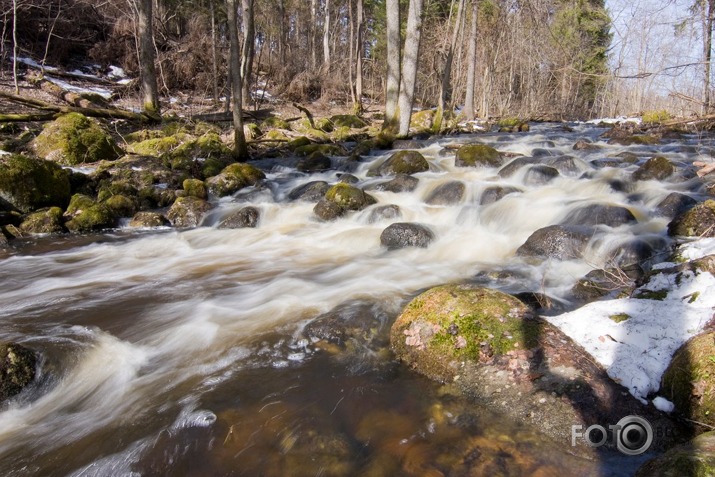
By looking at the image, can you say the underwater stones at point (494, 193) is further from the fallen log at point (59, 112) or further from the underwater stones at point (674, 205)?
the fallen log at point (59, 112)

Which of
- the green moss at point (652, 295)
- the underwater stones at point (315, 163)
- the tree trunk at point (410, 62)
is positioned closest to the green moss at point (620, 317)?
the green moss at point (652, 295)

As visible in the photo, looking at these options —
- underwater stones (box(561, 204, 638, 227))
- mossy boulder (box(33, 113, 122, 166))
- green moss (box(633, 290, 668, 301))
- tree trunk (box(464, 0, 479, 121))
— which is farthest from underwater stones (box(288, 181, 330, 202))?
tree trunk (box(464, 0, 479, 121))

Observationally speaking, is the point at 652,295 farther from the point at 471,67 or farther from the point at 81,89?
the point at 81,89

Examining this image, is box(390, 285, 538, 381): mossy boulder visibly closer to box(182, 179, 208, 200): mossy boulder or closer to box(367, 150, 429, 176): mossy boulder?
box(182, 179, 208, 200): mossy boulder

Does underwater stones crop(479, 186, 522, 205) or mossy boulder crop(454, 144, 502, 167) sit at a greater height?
mossy boulder crop(454, 144, 502, 167)

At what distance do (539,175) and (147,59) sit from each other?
14512mm

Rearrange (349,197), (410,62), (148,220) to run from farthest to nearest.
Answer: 1. (410,62)
2. (349,197)
3. (148,220)

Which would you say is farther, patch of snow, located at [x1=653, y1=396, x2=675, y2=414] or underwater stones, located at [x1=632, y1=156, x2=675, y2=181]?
underwater stones, located at [x1=632, y1=156, x2=675, y2=181]

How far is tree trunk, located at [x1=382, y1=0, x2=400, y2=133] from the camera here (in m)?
13.3

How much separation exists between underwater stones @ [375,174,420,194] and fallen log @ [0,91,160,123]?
1028 cm

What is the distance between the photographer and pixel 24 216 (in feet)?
25.0

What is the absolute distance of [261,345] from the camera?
391 cm

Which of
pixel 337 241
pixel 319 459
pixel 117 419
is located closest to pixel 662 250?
pixel 337 241

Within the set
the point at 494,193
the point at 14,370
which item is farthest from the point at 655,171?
the point at 14,370
